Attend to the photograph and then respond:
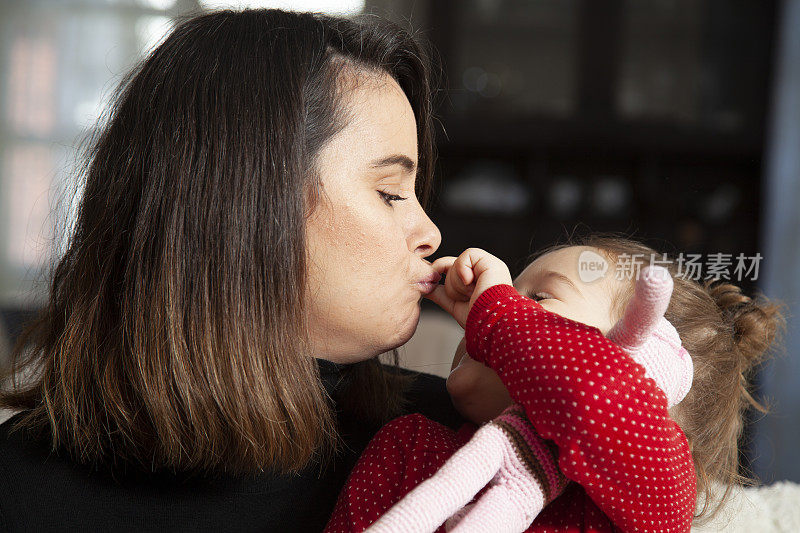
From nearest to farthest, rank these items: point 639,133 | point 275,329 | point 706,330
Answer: point 275,329 < point 706,330 < point 639,133

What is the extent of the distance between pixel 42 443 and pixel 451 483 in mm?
538

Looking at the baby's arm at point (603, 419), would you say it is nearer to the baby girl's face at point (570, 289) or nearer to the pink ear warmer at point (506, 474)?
the pink ear warmer at point (506, 474)

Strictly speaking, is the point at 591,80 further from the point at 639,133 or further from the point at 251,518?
the point at 251,518

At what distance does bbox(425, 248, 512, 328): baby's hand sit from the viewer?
76 cm

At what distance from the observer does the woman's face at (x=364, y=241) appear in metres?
0.78

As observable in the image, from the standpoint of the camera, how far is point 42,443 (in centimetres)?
85

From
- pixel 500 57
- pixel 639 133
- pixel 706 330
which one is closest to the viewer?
pixel 706 330

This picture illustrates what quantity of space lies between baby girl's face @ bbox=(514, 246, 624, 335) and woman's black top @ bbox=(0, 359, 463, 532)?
288 mm

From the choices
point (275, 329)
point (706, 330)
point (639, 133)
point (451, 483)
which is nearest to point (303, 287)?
point (275, 329)

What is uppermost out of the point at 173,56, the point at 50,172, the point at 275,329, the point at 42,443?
the point at 173,56

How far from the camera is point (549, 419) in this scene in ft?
2.03

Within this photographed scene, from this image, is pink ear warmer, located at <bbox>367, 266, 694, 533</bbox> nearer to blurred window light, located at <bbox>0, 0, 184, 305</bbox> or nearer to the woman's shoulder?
the woman's shoulder

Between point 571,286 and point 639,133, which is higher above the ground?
point 571,286

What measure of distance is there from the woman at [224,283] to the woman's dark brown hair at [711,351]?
1.02 ft
